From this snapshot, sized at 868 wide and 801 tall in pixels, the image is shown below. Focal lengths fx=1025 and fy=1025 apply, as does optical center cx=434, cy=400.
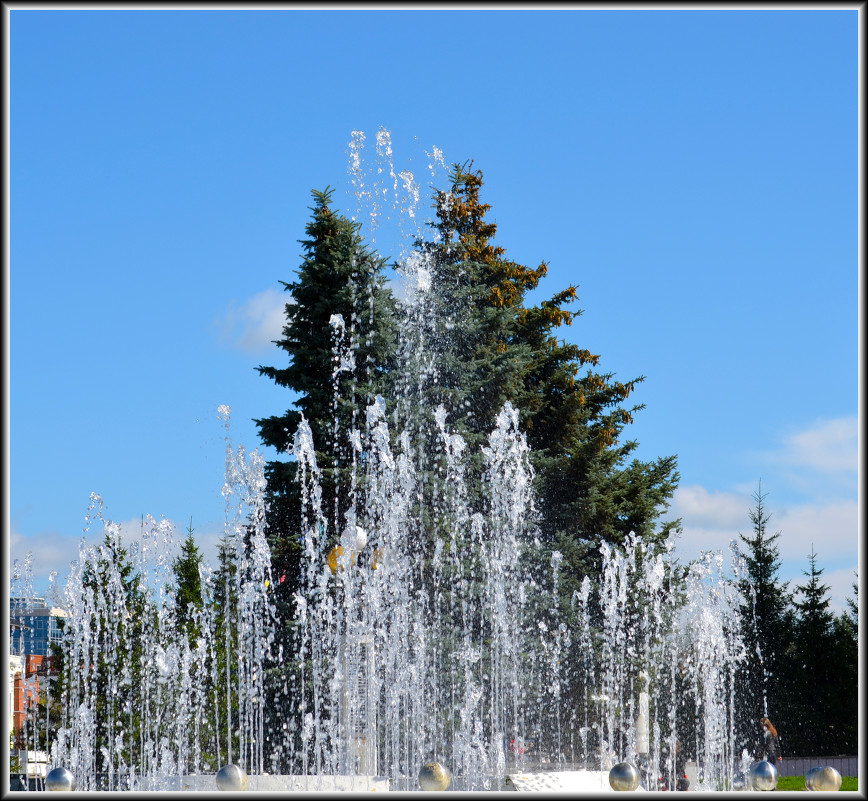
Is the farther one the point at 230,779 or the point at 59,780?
the point at 230,779

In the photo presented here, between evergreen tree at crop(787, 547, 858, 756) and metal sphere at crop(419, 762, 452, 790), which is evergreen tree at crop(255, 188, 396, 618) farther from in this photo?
evergreen tree at crop(787, 547, 858, 756)

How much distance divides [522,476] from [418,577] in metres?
2.94

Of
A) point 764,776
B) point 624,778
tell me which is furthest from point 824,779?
point 624,778

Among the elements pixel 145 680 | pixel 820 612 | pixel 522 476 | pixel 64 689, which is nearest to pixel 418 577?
pixel 522 476

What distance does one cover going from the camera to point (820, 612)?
2203cm

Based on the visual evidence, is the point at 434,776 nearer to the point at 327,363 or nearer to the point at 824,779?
the point at 824,779

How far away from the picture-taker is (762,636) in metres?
22.3

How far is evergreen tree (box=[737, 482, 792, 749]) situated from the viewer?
2083 centimetres

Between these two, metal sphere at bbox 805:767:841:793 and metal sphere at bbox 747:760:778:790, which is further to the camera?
metal sphere at bbox 747:760:778:790

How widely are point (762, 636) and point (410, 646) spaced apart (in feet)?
34.9

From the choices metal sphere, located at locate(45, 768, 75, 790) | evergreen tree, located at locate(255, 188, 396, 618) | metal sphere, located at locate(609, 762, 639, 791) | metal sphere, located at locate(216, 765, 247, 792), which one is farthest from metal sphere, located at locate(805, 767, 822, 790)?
evergreen tree, located at locate(255, 188, 396, 618)

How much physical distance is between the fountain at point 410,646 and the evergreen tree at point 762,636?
1922mm

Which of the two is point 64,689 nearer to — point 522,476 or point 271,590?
point 271,590

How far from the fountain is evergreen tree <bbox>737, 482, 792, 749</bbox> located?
1.92m
